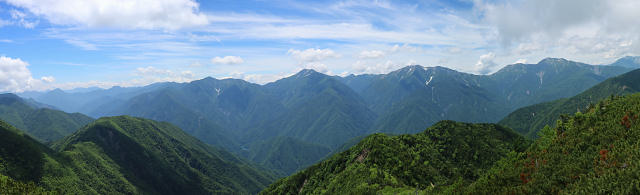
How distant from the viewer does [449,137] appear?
161 meters

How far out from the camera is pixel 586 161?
59.5 metres

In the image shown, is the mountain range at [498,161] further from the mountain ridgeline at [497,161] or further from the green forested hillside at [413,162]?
the green forested hillside at [413,162]

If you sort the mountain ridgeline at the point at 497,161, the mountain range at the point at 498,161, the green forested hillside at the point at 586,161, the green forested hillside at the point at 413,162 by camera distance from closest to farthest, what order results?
the green forested hillside at the point at 586,161, the mountain ridgeline at the point at 497,161, the mountain range at the point at 498,161, the green forested hillside at the point at 413,162

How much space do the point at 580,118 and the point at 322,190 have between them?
93265mm

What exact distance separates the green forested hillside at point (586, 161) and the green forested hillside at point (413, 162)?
31120 mm

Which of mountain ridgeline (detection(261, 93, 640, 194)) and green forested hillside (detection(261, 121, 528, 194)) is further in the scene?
green forested hillside (detection(261, 121, 528, 194))

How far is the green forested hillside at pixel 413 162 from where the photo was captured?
115500 mm

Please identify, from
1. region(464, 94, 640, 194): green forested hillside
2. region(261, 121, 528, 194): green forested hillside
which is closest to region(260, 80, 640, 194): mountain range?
region(464, 94, 640, 194): green forested hillside

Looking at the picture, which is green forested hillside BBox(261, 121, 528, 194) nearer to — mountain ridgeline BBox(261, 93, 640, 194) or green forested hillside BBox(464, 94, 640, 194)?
mountain ridgeline BBox(261, 93, 640, 194)

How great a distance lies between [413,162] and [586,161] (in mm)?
71705

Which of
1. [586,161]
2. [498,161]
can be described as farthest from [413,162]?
[586,161]

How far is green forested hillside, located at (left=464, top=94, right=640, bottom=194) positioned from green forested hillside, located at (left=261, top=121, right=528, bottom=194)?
1225 inches

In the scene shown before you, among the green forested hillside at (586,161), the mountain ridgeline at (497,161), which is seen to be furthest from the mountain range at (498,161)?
the mountain ridgeline at (497,161)

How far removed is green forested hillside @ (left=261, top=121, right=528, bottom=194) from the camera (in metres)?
116
